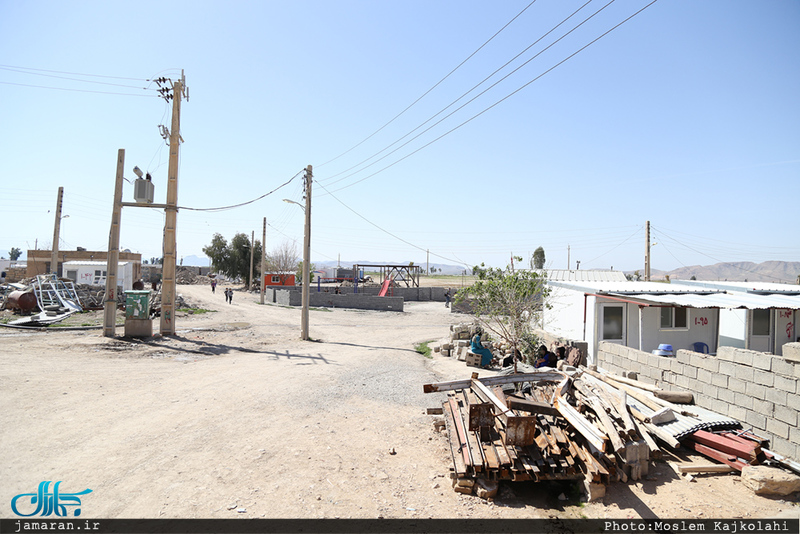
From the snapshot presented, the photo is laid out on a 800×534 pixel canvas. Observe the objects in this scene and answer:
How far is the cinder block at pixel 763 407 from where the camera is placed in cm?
694

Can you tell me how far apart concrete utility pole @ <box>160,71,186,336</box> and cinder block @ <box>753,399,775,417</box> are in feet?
60.9

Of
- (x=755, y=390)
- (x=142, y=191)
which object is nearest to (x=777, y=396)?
(x=755, y=390)

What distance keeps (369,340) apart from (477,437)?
13.7m

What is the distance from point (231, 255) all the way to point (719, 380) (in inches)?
2292

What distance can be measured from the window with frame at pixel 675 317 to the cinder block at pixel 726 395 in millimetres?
7304

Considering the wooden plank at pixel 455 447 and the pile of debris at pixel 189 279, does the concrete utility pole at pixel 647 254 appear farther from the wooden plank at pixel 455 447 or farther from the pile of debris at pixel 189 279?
the pile of debris at pixel 189 279

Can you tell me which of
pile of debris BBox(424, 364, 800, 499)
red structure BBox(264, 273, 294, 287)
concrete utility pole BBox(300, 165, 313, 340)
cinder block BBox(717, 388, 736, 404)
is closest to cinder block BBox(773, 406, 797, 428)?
pile of debris BBox(424, 364, 800, 499)

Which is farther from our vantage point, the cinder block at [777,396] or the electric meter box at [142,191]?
the electric meter box at [142,191]

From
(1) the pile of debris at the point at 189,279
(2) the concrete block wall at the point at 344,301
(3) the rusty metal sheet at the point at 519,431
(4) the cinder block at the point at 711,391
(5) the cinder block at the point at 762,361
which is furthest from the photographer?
(1) the pile of debris at the point at 189,279

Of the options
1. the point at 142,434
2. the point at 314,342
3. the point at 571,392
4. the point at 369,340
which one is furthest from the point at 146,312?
the point at 571,392

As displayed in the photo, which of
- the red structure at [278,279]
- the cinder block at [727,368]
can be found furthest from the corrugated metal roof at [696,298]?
the red structure at [278,279]

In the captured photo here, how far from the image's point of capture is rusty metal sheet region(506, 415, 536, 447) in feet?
19.0

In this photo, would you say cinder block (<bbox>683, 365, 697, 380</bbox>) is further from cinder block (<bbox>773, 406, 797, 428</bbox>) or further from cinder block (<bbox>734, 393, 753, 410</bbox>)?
cinder block (<bbox>773, 406, 797, 428</bbox>)

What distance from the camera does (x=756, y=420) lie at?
7184 millimetres
